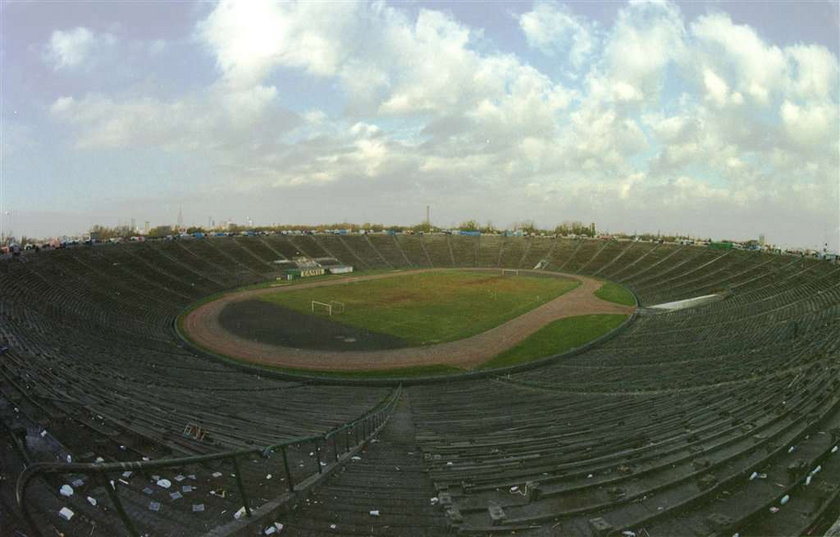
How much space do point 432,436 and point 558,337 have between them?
97.3 ft

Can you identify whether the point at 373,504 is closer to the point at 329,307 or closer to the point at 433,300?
the point at 329,307

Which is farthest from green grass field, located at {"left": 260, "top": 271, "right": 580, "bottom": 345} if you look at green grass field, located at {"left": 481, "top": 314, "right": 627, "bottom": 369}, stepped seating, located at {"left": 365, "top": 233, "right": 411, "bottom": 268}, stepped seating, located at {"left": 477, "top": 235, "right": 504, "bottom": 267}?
stepped seating, located at {"left": 477, "top": 235, "right": 504, "bottom": 267}

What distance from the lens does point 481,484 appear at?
10.9 metres

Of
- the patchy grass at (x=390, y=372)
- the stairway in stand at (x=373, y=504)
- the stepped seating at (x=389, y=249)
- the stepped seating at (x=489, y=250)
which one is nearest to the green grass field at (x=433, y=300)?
the patchy grass at (x=390, y=372)

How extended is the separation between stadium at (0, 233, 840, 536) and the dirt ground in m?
2.70

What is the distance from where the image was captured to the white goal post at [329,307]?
A: 181 ft

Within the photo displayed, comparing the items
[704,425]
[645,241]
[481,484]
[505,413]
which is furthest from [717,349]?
[645,241]

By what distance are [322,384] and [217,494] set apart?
2402cm

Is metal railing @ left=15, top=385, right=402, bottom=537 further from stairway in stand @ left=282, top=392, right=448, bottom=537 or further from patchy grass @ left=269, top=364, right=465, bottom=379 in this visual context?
patchy grass @ left=269, top=364, right=465, bottom=379

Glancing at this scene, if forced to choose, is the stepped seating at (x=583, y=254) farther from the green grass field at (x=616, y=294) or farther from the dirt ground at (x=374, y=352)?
the dirt ground at (x=374, y=352)

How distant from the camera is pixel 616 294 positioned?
66688mm

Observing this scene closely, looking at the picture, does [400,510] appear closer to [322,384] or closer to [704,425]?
[704,425]

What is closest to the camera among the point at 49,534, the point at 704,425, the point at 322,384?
the point at 49,534

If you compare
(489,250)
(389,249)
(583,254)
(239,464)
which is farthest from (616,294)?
(239,464)
